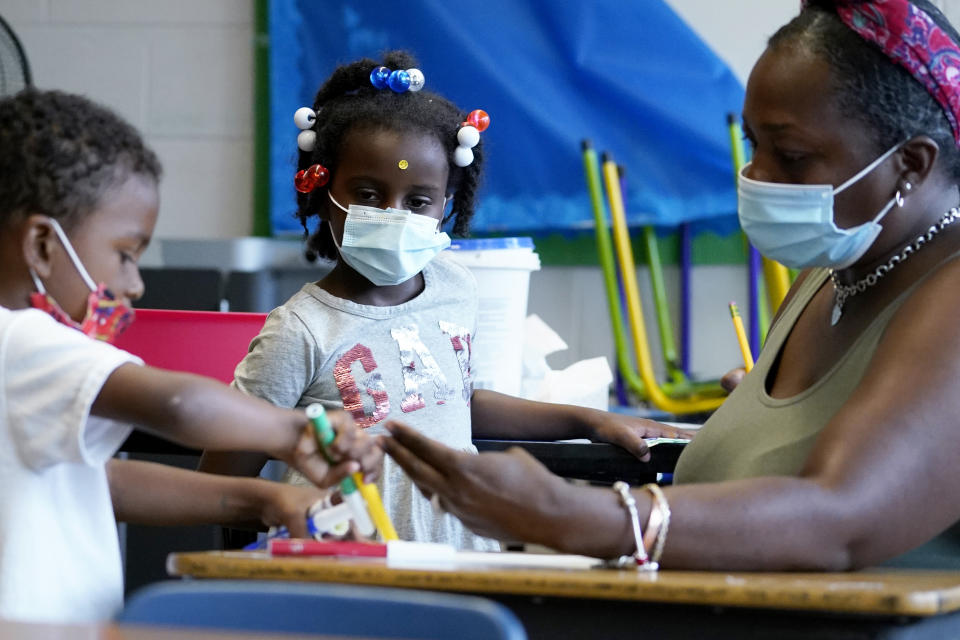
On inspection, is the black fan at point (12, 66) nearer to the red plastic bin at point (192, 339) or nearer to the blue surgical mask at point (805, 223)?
the red plastic bin at point (192, 339)

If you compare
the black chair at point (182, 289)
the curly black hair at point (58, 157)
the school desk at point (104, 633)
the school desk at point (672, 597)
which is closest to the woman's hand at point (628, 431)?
the school desk at point (672, 597)

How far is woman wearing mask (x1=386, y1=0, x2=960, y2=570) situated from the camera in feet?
3.59

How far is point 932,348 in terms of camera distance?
1191 millimetres

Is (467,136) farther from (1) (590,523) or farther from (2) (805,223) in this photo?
(1) (590,523)

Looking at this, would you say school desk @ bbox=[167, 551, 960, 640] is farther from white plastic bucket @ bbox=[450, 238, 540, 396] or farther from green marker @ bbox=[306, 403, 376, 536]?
white plastic bucket @ bbox=[450, 238, 540, 396]

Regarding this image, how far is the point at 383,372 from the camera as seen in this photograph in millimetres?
1812

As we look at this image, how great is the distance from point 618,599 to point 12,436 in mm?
612

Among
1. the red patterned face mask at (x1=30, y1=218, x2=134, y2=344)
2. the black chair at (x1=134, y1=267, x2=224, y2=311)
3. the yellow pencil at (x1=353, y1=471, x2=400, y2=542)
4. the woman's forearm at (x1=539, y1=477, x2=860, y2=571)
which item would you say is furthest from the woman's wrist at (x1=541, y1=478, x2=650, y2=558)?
the black chair at (x1=134, y1=267, x2=224, y2=311)

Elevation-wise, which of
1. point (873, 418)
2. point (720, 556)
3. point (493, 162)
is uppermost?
point (493, 162)

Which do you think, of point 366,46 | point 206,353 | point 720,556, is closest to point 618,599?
point 720,556

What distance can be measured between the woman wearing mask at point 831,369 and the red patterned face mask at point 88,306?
1.16 ft

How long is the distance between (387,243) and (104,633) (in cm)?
105

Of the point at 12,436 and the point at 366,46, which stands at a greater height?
the point at 366,46

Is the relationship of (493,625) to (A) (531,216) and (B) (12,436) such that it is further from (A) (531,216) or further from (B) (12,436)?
(A) (531,216)
